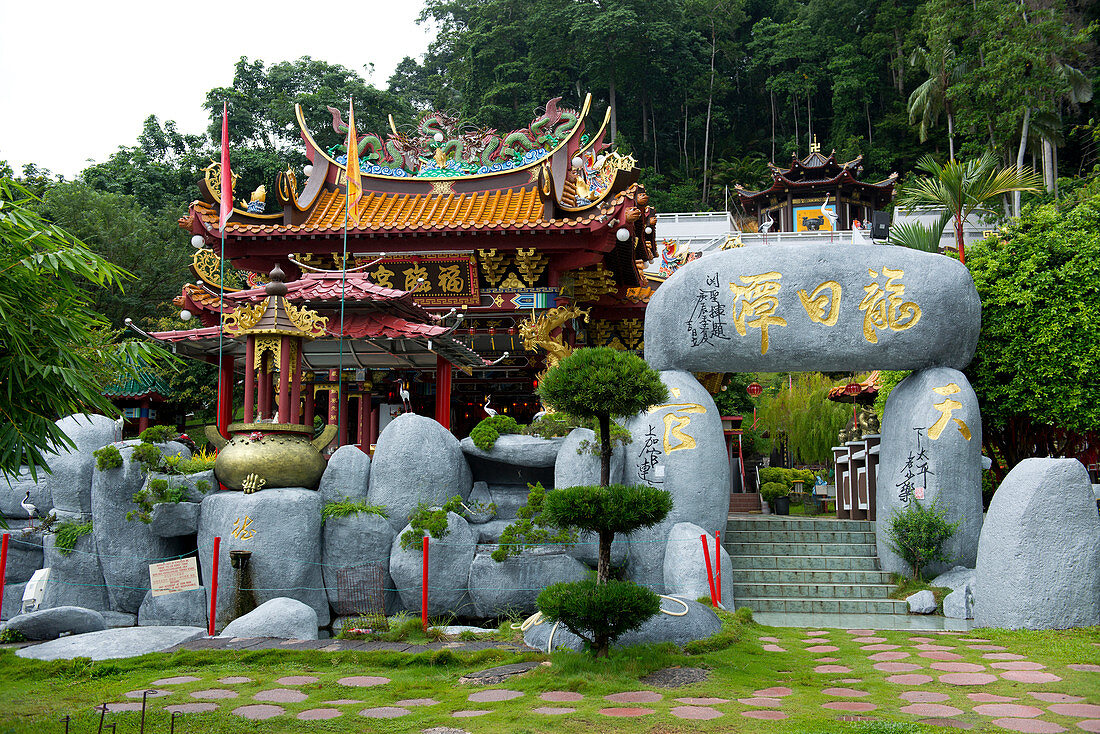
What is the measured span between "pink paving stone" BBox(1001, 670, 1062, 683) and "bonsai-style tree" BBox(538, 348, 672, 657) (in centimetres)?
245

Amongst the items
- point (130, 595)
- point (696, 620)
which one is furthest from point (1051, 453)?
point (130, 595)

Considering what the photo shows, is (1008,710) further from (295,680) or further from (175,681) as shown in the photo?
(175,681)

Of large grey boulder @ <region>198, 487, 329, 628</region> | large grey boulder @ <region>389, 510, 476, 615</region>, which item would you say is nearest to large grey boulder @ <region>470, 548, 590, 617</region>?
large grey boulder @ <region>389, 510, 476, 615</region>

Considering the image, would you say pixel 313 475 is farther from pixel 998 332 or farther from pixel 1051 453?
pixel 1051 453

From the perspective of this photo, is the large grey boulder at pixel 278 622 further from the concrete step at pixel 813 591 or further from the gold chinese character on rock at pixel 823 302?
the gold chinese character on rock at pixel 823 302

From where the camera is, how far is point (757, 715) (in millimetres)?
4984

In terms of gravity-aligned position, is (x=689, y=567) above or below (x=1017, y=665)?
above

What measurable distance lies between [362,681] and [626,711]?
200 centimetres

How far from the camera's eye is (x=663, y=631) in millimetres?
6848

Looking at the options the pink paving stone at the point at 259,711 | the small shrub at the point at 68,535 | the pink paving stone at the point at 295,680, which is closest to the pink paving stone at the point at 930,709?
the pink paving stone at the point at 259,711

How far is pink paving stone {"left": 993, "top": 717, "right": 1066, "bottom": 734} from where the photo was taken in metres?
4.54

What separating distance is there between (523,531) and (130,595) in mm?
4526

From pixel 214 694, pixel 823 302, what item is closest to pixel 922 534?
pixel 823 302

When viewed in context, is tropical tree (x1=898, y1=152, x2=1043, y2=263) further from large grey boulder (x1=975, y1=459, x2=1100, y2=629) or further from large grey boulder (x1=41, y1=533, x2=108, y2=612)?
large grey boulder (x1=41, y1=533, x2=108, y2=612)
